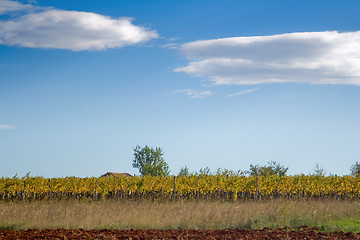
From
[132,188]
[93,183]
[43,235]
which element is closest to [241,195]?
[132,188]

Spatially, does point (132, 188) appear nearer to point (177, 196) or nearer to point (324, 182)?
point (177, 196)

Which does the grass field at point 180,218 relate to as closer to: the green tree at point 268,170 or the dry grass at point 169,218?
the dry grass at point 169,218

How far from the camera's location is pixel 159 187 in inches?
1102

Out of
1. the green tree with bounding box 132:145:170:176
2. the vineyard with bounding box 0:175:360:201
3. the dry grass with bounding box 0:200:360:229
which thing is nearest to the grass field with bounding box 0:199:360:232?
the dry grass with bounding box 0:200:360:229

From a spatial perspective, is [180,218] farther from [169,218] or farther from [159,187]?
[159,187]

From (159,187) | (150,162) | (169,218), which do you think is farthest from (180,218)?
(150,162)

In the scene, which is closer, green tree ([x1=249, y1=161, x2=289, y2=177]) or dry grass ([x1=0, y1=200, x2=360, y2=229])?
dry grass ([x1=0, y1=200, x2=360, y2=229])

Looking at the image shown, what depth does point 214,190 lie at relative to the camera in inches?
1120

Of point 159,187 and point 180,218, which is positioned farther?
point 159,187

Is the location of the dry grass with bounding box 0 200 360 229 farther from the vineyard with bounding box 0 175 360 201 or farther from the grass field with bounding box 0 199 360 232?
the vineyard with bounding box 0 175 360 201

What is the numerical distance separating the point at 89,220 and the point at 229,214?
17.2ft

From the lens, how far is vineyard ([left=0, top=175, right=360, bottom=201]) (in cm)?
2747

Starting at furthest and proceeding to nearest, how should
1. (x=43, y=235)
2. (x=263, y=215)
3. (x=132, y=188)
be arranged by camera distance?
(x=132, y=188)
(x=263, y=215)
(x=43, y=235)

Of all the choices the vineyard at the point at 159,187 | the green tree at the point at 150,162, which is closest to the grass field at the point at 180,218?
the vineyard at the point at 159,187
